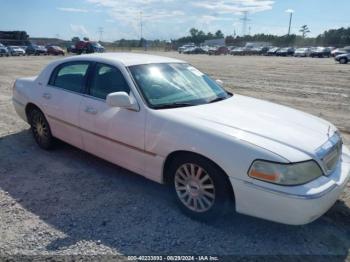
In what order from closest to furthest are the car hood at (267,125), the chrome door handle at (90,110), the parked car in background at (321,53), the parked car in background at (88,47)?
the car hood at (267,125) → the chrome door handle at (90,110) → the parked car in background at (88,47) → the parked car in background at (321,53)

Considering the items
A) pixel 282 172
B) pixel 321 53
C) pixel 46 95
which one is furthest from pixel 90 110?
pixel 321 53

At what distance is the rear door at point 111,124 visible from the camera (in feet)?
11.8

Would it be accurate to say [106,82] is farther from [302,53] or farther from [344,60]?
[302,53]

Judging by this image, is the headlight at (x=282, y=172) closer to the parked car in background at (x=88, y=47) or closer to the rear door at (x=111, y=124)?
the rear door at (x=111, y=124)

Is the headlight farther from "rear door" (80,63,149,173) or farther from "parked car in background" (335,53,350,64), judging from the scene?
"parked car in background" (335,53,350,64)

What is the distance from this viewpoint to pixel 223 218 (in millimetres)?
3355

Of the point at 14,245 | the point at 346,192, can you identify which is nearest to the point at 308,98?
the point at 346,192

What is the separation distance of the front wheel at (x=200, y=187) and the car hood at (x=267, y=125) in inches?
14.6

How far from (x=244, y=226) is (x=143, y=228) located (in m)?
0.98

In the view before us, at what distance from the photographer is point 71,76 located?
15.1 feet

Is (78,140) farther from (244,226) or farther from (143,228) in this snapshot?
(244,226)

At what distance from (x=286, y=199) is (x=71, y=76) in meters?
3.30

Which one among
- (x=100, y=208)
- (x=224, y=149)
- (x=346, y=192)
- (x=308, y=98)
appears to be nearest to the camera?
(x=224, y=149)

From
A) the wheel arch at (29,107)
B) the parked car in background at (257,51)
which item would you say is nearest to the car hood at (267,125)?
the wheel arch at (29,107)
